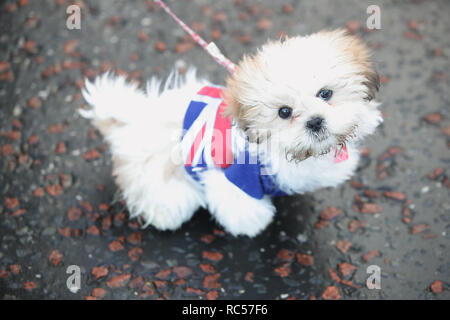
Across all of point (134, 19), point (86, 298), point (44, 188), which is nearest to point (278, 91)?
point (86, 298)

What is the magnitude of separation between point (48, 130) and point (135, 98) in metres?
1.30

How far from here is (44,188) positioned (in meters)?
3.22

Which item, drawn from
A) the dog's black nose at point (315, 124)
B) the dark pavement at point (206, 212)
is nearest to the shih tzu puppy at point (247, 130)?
the dog's black nose at point (315, 124)

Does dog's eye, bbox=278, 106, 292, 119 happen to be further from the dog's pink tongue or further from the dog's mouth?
the dog's pink tongue

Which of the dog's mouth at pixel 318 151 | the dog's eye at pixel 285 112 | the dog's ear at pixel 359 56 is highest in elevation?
the dog's ear at pixel 359 56

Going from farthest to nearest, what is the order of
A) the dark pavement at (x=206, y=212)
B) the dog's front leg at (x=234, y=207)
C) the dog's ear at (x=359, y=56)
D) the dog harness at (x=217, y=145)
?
1. the dark pavement at (x=206, y=212)
2. the dog's front leg at (x=234, y=207)
3. the dog harness at (x=217, y=145)
4. the dog's ear at (x=359, y=56)

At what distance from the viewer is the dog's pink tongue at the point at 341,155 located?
2259mm

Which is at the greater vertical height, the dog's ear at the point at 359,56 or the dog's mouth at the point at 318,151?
the dog's ear at the point at 359,56

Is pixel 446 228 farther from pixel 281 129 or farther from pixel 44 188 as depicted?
pixel 44 188

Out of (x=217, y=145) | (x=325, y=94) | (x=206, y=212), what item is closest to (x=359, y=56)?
(x=325, y=94)

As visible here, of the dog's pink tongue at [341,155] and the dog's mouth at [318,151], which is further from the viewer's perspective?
the dog's pink tongue at [341,155]

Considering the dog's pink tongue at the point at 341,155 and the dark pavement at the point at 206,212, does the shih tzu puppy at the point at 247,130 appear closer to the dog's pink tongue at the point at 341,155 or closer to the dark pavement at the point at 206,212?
the dog's pink tongue at the point at 341,155

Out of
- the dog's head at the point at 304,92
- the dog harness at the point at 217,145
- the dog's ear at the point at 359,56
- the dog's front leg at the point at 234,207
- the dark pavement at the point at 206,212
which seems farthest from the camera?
the dark pavement at the point at 206,212

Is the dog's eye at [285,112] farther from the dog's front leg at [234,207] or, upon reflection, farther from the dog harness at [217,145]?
the dog's front leg at [234,207]
